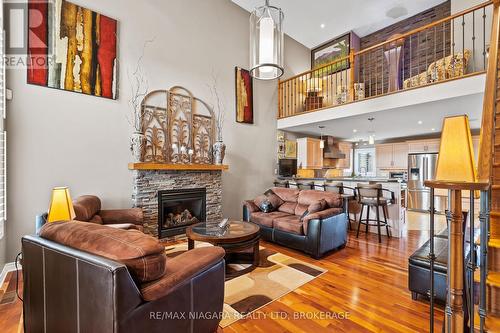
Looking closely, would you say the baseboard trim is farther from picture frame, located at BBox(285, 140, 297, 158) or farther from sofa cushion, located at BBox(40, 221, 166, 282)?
picture frame, located at BBox(285, 140, 297, 158)

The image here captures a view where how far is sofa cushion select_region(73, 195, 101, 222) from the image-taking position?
265 centimetres

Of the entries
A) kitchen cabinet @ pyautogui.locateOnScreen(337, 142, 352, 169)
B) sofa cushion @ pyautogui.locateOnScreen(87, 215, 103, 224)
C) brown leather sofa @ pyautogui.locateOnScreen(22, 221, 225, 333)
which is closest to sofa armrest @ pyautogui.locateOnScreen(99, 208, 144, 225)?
sofa cushion @ pyautogui.locateOnScreen(87, 215, 103, 224)

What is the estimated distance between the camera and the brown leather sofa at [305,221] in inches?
130

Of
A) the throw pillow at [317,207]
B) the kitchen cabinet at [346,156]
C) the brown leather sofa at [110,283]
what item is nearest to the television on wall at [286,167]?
the kitchen cabinet at [346,156]

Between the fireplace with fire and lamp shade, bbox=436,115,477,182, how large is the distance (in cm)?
387

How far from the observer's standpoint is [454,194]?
→ 1.20 meters

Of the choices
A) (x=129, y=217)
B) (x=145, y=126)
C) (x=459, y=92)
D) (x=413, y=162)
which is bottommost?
(x=129, y=217)

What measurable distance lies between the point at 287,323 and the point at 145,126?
11.8 feet

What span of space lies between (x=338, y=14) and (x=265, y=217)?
5415 millimetres

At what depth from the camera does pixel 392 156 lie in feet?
25.8

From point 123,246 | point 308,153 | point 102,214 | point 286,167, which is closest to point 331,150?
point 308,153

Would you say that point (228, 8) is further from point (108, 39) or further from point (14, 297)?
point (14, 297)

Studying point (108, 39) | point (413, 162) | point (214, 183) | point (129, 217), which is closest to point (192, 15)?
point (108, 39)

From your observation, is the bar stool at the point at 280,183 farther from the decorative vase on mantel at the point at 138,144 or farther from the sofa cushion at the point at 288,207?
the decorative vase on mantel at the point at 138,144
